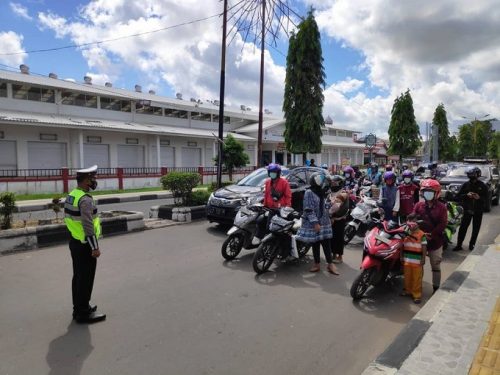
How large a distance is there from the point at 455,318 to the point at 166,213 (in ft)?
26.7

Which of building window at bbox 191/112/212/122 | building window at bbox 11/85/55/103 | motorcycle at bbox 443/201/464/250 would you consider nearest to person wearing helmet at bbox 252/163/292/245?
motorcycle at bbox 443/201/464/250

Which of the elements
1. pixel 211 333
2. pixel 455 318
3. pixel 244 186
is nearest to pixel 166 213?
pixel 244 186

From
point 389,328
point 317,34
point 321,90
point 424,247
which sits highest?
point 317,34

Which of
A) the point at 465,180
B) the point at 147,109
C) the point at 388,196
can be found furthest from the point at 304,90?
the point at 147,109

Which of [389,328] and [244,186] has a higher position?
[244,186]

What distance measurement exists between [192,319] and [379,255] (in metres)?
2.50

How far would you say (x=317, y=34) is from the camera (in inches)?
770

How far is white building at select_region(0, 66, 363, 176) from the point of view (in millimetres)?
21312

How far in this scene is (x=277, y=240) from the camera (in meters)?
6.28

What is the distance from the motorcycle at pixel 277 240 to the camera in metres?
6.07

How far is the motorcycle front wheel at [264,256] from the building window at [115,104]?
2360 cm

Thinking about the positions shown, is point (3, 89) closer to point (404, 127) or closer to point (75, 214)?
point (75, 214)

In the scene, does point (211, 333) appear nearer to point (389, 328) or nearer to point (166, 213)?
point (389, 328)

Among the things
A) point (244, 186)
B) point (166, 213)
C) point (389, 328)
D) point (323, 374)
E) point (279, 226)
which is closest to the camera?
point (323, 374)
